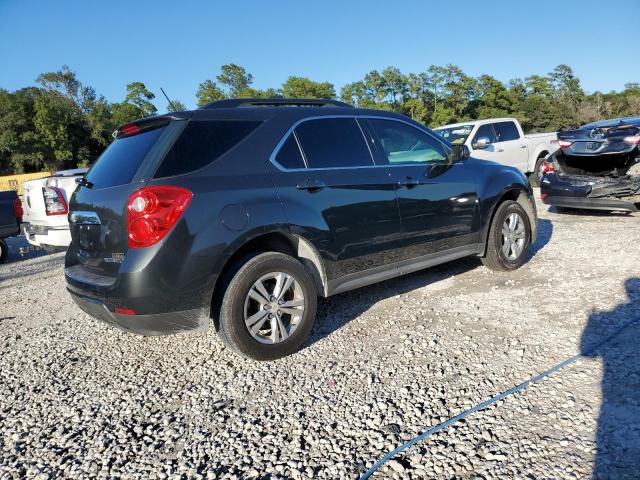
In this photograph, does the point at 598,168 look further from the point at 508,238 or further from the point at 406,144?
the point at 406,144

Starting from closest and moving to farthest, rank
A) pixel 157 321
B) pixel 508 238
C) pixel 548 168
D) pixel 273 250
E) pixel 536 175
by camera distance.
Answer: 1. pixel 157 321
2. pixel 273 250
3. pixel 508 238
4. pixel 548 168
5. pixel 536 175

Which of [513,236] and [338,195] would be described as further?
[513,236]

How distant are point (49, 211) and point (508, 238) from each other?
6575 millimetres

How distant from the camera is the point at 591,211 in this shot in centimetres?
840

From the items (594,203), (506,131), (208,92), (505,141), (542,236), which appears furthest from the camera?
(208,92)

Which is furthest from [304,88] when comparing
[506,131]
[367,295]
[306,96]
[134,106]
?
[367,295]

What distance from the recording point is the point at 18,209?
8.36 m

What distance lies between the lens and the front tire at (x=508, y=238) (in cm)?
479

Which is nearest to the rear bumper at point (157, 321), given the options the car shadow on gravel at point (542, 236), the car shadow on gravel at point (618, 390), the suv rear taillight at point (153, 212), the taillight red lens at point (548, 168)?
the suv rear taillight at point (153, 212)

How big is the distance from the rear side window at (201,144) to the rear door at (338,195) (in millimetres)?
311

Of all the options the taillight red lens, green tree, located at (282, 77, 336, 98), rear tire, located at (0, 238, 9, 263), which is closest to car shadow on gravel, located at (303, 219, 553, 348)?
the taillight red lens

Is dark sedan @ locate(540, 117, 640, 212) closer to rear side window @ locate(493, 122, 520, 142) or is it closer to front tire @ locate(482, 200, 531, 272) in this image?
front tire @ locate(482, 200, 531, 272)

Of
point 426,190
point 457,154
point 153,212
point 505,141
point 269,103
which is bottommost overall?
point 426,190

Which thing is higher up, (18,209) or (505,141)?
(505,141)
